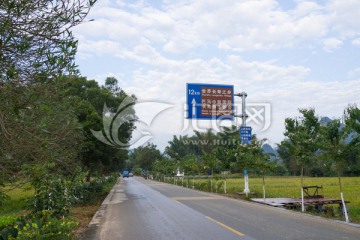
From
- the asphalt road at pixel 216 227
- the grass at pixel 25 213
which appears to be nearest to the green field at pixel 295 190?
the asphalt road at pixel 216 227

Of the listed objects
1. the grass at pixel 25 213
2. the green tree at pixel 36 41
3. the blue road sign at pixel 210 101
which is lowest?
the grass at pixel 25 213

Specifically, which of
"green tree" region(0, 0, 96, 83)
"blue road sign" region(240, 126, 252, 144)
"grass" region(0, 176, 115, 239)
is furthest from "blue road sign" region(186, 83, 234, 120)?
"green tree" region(0, 0, 96, 83)

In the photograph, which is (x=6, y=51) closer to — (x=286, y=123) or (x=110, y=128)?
(x=286, y=123)

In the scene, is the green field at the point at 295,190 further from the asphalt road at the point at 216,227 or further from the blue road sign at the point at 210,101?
the blue road sign at the point at 210,101

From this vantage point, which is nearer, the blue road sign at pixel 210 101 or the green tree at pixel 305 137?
the green tree at pixel 305 137

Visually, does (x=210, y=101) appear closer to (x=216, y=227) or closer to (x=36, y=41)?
(x=216, y=227)

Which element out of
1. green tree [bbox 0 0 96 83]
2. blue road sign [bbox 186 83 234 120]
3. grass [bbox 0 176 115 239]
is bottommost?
grass [bbox 0 176 115 239]

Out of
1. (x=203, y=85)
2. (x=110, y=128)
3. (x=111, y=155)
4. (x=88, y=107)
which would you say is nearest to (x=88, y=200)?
(x=111, y=155)

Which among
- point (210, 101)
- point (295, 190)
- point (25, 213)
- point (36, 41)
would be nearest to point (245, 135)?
point (210, 101)

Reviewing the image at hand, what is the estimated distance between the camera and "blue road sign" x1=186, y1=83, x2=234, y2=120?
80.4ft

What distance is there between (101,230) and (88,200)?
42.1ft

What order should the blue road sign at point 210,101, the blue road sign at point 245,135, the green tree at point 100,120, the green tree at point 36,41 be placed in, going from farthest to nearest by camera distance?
the blue road sign at point 245,135, the blue road sign at point 210,101, the green tree at point 100,120, the green tree at point 36,41

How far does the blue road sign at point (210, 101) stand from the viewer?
2450 cm

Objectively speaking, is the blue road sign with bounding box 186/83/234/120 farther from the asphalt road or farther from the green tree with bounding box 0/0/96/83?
the green tree with bounding box 0/0/96/83
